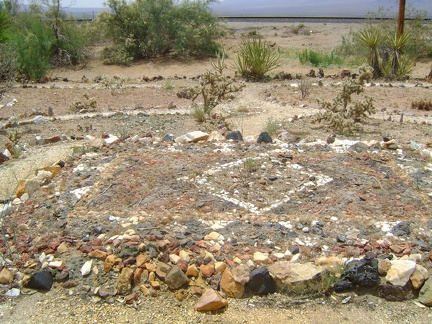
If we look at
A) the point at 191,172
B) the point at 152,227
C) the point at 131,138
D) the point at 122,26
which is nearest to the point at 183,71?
the point at 122,26

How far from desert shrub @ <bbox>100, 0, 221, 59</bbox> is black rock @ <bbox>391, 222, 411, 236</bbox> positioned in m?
16.2

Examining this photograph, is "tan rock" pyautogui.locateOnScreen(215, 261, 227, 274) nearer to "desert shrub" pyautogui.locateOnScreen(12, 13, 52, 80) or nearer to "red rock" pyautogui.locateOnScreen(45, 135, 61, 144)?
"red rock" pyautogui.locateOnScreen(45, 135, 61, 144)

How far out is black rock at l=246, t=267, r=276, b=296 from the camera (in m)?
3.62

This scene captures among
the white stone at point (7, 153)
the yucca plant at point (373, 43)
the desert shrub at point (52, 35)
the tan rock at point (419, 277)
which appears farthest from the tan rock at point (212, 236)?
the desert shrub at point (52, 35)

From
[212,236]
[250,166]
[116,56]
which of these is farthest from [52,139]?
[116,56]

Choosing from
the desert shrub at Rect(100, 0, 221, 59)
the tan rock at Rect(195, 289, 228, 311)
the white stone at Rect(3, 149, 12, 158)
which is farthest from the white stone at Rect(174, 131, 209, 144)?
the desert shrub at Rect(100, 0, 221, 59)

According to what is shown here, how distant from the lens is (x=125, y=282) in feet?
12.1

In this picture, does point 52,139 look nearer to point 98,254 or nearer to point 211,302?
point 98,254

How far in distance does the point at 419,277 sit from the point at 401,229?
0.63 m

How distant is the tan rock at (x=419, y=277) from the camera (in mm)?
3662

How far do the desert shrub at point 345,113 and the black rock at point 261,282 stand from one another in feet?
13.5

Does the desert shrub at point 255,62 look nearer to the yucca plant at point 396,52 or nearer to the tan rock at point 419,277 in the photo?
the yucca plant at point 396,52

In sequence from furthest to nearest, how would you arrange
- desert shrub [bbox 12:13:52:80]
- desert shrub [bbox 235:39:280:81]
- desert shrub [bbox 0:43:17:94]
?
1. desert shrub [bbox 12:13:52:80]
2. desert shrub [bbox 235:39:280:81]
3. desert shrub [bbox 0:43:17:94]

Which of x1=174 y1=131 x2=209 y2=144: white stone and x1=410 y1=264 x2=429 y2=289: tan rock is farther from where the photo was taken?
x1=174 y1=131 x2=209 y2=144: white stone
